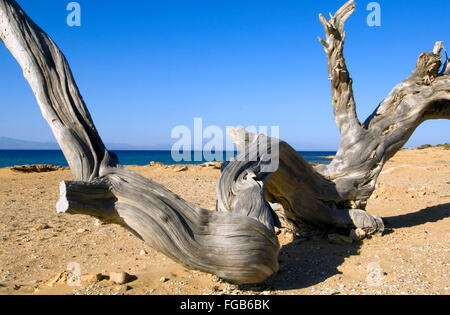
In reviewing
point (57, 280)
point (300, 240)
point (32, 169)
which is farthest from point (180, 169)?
point (57, 280)

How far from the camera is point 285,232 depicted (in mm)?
5648

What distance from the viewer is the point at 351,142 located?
17.7ft

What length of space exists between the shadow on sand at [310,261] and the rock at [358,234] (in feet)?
0.40

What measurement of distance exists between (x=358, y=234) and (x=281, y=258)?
1.31 meters

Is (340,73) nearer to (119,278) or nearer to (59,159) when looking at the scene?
(119,278)

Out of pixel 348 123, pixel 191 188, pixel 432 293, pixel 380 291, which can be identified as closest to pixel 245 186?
pixel 380 291

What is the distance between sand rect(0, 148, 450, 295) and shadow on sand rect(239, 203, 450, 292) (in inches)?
0.4

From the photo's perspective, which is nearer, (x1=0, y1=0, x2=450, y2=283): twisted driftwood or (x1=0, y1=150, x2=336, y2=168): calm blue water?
(x1=0, y1=0, x2=450, y2=283): twisted driftwood

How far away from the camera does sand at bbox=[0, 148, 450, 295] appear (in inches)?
138

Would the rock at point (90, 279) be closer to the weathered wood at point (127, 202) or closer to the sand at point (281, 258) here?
the sand at point (281, 258)

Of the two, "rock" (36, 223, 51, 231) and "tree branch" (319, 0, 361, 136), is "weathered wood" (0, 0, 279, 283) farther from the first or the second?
"rock" (36, 223, 51, 231)

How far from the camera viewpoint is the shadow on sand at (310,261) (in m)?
3.69

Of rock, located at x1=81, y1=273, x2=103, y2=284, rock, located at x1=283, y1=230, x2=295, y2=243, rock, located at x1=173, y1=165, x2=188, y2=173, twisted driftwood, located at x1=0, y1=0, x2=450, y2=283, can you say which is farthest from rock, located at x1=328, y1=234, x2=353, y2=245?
rock, located at x1=173, y1=165, x2=188, y2=173

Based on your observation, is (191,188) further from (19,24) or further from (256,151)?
(19,24)
